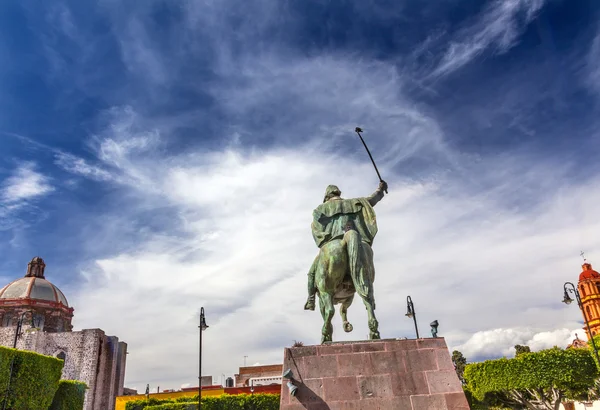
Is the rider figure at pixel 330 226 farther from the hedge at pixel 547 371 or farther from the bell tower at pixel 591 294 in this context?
the bell tower at pixel 591 294

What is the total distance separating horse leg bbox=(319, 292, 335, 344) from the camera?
22.3ft

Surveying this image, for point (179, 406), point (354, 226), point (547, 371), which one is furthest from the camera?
point (179, 406)

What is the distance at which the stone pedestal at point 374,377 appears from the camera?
5.76 metres

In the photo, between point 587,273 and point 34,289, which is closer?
point 34,289

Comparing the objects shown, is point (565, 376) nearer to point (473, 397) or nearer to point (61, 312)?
point (473, 397)

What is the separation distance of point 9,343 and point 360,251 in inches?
1758

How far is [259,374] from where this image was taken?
42.5 metres

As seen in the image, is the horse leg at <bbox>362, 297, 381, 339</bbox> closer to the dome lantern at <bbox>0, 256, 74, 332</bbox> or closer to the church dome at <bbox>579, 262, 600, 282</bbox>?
the dome lantern at <bbox>0, 256, 74, 332</bbox>

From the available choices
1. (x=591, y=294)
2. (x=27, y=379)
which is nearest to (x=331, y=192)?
(x=27, y=379)

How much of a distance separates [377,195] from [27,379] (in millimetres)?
19426

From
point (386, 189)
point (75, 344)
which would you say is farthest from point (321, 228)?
point (75, 344)

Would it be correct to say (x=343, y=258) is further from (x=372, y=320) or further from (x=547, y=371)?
(x=547, y=371)

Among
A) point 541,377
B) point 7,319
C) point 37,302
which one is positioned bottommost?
point 541,377

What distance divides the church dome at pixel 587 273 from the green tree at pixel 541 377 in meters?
44.2
